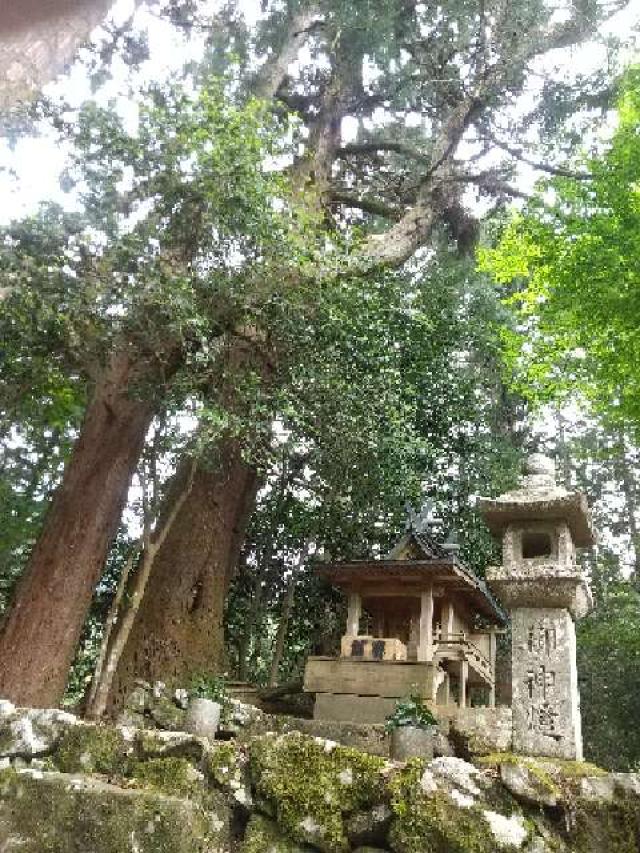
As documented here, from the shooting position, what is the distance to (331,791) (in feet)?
13.7

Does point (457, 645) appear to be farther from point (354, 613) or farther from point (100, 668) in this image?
point (100, 668)

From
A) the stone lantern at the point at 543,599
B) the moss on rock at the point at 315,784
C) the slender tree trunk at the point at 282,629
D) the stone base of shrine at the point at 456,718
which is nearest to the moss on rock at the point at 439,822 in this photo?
the moss on rock at the point at 315,784

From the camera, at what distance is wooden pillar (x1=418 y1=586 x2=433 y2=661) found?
11.3m

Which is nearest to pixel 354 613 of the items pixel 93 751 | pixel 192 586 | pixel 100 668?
pixel 192 586

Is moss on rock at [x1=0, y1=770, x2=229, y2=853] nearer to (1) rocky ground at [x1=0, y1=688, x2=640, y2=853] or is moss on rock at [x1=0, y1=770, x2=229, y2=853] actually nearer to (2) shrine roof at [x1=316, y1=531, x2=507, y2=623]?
(1) rocky ground at [x1=0, y1=688, x2=640, y2=853]

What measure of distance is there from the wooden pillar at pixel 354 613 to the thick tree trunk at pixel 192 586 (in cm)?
238

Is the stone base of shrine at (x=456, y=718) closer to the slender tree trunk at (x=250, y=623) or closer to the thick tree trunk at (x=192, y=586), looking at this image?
the thick tree trunk at (x=192, y=586)

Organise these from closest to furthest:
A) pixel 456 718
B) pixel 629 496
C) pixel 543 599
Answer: pixel 543 599
pixel 456 718
pixel 629 496

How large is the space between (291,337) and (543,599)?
5222mm

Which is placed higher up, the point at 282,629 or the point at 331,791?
the point at 282,629

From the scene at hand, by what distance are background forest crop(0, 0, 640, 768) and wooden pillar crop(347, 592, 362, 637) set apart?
1.74m

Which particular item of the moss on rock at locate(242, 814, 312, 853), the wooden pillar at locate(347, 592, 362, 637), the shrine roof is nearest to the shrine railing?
the shrine roof

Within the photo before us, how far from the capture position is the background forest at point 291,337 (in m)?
9.04

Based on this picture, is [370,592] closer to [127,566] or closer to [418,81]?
[127,566]
